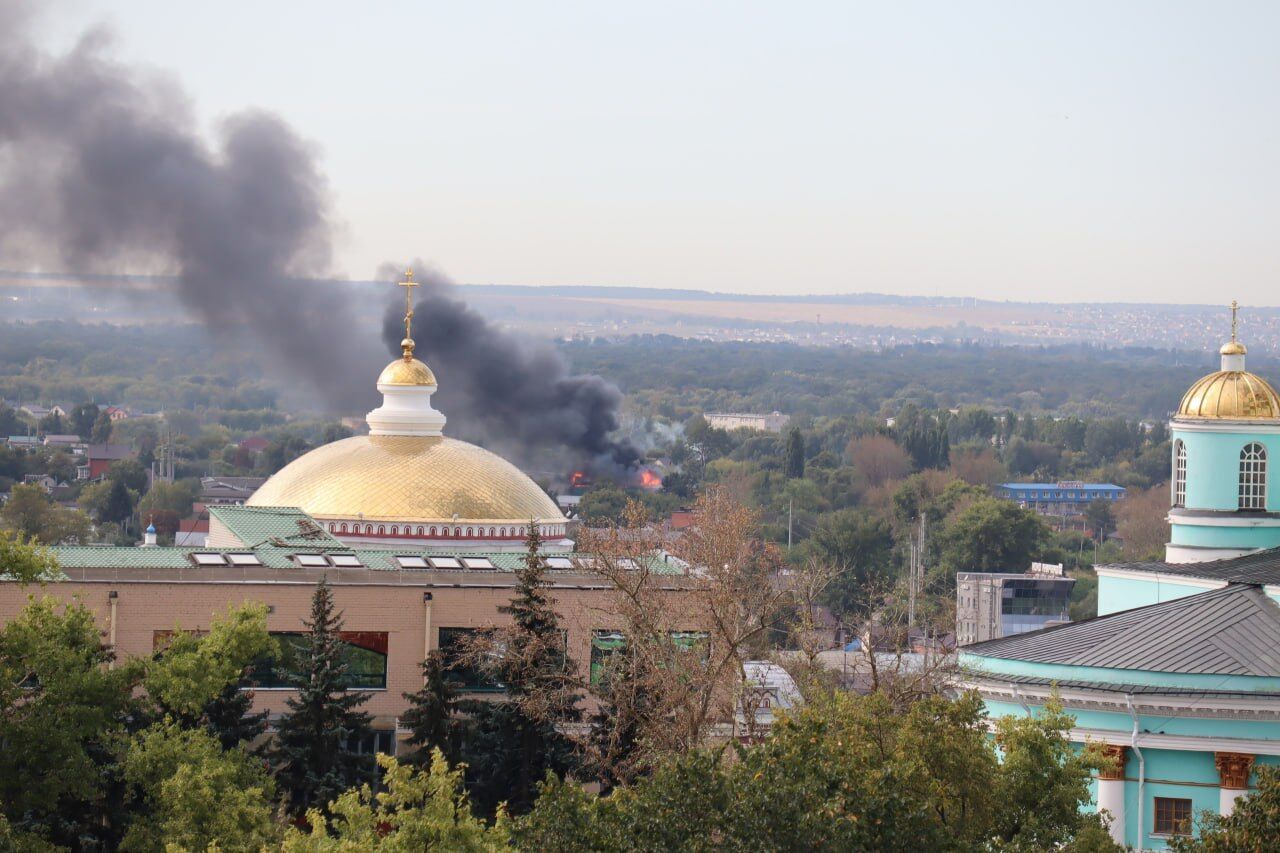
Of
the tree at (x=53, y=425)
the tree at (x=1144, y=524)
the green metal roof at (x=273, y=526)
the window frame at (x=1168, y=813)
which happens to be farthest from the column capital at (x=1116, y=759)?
the tree at (x=53, y=425)

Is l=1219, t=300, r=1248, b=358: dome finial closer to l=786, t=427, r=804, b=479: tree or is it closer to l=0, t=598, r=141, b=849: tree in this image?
l=0, t=598, r=141, b=849: tree

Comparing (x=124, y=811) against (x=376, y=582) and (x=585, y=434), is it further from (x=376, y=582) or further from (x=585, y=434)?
(x=585, y=434)

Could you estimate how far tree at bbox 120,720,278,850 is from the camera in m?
32.0

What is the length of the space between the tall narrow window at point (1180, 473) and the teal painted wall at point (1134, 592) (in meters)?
1.74

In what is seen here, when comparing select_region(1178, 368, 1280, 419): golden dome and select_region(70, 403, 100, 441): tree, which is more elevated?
select_region(1178, 368, 1280, 419): golden dome

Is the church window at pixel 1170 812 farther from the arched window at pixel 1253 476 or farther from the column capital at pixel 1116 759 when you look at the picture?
the arched window at pixel 1253 476

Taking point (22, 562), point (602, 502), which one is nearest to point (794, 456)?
point (602, 502)

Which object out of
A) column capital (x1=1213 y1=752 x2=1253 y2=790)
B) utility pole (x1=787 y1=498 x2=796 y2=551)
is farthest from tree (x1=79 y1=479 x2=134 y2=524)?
column capital (x1=1213 y1=752 x2=1253 y2=790)

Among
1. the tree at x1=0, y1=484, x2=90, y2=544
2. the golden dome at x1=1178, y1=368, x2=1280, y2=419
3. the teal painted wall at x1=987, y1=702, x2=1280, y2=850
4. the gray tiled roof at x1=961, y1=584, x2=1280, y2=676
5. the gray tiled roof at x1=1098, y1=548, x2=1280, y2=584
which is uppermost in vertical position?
the golden dome at x1=1178, y1=368, x2=1280, y2=419

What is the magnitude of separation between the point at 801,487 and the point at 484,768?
4308 inches

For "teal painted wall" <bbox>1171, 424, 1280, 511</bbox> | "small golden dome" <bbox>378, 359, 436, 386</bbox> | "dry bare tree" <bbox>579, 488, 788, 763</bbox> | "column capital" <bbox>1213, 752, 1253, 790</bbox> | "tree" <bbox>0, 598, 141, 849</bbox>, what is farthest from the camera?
"small golden dome" <bbox>378, 359, 436, 386</bbox>

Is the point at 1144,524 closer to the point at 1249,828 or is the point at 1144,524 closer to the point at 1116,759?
the point at 1116,759

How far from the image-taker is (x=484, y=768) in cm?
3772

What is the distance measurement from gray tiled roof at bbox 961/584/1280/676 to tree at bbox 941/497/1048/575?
73068mm
